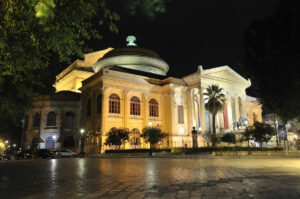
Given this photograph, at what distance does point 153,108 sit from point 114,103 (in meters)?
7.51

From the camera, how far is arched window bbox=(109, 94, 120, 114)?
124 ft

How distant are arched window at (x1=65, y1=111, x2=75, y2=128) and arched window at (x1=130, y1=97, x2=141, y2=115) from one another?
1172cm

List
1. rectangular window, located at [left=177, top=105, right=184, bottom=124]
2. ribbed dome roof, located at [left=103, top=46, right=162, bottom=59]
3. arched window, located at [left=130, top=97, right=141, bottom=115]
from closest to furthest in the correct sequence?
arched window, located at [left=130, top=97, right=141, bottom=115], rectangular window, located at [left=177, top=105, right=184, bottom=124], ribbed dome roof, located at [left=103, top=46, right=162, bottom=59]

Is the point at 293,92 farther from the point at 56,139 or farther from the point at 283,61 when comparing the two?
the point at 56,139

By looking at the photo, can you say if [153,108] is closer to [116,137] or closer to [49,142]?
[116,137]

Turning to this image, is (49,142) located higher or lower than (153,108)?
lower

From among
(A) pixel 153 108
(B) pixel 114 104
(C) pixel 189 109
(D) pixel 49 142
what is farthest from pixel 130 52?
(D) pixel 49 142

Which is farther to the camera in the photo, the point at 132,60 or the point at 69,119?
the point at 132,60

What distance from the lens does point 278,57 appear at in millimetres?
9008

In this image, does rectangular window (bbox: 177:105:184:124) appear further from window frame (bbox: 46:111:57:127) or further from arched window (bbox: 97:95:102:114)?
window frame (bbox: 46:111:57:127)

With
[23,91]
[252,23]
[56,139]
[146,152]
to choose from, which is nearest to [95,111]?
[56,139]

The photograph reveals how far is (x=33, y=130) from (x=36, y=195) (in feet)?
139

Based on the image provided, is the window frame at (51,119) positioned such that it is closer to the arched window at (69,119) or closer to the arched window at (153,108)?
the arched window at (69,119)

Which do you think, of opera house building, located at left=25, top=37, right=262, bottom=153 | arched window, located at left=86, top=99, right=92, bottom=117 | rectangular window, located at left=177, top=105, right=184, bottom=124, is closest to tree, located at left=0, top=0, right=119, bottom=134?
opera house building, located at left=25, top=37, right=262, bottom=153
